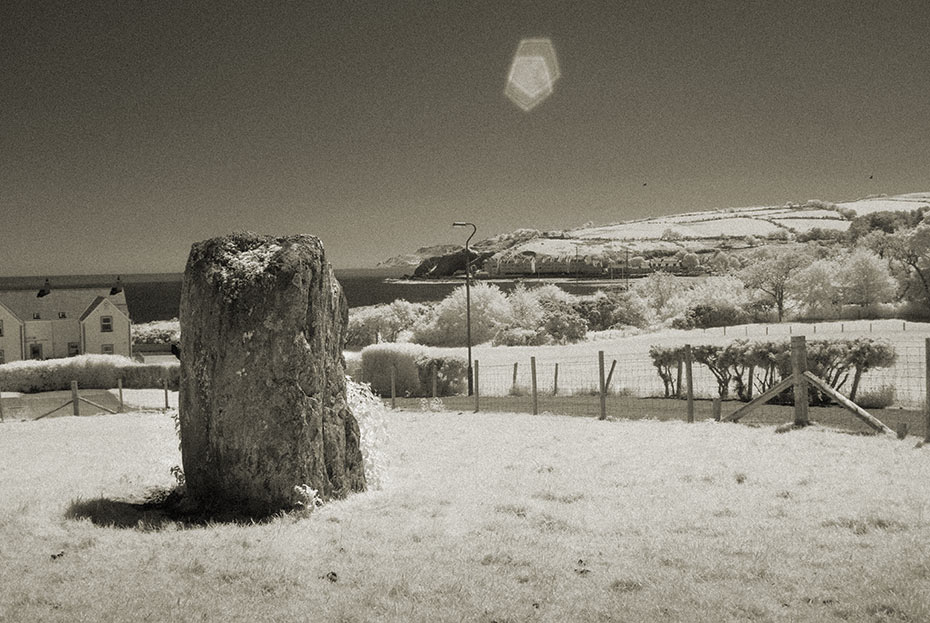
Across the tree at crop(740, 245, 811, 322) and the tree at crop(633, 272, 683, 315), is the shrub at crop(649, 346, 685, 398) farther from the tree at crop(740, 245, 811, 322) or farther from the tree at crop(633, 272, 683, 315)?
the tree at crop(633, 272, 683, 315)

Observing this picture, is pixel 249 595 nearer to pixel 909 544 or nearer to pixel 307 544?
pixel 307 544

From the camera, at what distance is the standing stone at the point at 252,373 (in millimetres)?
7898

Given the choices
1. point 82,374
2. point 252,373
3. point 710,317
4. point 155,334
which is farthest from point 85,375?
point 155,334

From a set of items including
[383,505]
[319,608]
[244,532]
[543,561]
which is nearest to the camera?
[319,608]

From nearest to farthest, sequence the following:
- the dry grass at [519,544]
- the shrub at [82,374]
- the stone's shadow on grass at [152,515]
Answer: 1. the dry grass at [519,544]
2. the stone's shadow on grass at [152,515]
3. the shrub at [82,374]

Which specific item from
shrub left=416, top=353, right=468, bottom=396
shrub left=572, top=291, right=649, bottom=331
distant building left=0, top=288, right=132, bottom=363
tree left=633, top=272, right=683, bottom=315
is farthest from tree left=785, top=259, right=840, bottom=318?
distant building left=0, top=288, right=132, bottom=363

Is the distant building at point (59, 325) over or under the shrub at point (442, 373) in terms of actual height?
over

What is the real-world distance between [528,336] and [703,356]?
33559mm

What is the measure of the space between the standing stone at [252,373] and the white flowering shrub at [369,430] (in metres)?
1.39

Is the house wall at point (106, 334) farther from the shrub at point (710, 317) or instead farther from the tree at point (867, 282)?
the tree at point (867, 282)

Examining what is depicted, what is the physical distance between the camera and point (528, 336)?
5403 cm

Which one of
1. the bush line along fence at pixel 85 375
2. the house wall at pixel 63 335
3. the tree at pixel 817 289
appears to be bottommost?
the bush line along fence at pixel 85 375

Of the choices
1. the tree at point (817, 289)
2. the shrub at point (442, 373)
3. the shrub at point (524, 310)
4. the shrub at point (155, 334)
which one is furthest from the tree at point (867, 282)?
the shrub at point (155, 334)

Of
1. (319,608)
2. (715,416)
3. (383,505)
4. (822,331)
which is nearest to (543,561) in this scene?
(319,608)
